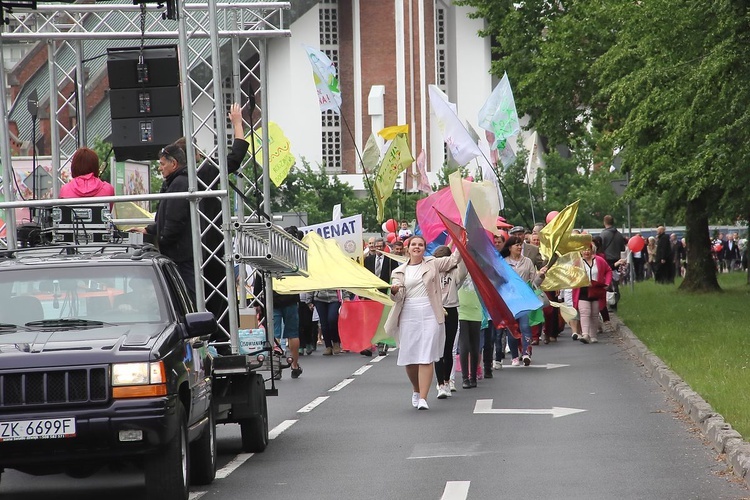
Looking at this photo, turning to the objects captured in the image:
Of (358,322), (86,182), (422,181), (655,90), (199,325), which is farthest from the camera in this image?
(422,181)

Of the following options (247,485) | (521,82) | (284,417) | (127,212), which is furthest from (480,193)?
(521,82)

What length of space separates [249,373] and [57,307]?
2.52 metres

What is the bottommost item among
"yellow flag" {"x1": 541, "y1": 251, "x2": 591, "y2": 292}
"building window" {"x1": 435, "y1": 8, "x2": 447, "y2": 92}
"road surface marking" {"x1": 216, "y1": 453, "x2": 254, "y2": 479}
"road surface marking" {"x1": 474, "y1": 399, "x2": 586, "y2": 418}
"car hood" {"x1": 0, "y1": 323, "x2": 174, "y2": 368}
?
"road surface marking" {"x1": 474, "y1": 399, "x2": 586, "y2": 418}

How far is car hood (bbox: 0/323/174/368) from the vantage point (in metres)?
9.10

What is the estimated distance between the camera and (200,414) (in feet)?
34.5

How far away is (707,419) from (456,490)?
3.49 metres

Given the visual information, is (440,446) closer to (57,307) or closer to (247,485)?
(247,485)

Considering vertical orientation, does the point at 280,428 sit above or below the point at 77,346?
below

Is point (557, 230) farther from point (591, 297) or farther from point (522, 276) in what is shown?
point (522, 276)

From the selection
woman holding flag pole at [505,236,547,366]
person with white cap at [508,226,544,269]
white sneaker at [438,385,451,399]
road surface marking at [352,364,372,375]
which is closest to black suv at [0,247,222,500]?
white sneaker at [438,385,451,399]

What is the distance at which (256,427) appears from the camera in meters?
12.4

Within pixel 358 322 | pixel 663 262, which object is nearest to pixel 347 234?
pixel 358 322

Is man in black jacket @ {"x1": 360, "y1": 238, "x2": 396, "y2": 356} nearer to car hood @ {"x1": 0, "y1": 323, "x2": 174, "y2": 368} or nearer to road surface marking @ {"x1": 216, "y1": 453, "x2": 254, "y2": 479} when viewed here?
road surface marking @ {"x1": 216, "y1": 453, "x2": 254, "y2": 479}

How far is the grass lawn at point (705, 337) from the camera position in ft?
46.4
